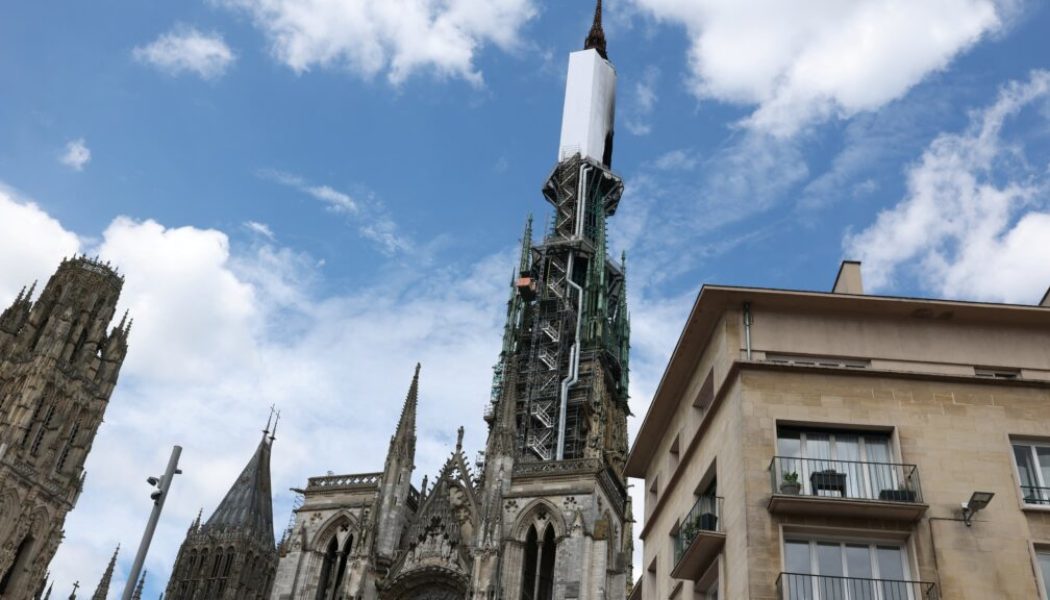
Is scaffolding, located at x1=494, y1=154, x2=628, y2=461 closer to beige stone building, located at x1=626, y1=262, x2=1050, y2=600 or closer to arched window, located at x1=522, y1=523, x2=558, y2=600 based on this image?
arched window, located at x1=522, y1=523, x2=558, y2=600

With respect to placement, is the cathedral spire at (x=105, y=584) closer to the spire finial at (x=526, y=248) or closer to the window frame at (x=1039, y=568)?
the spire finial at (x=526, y=248)

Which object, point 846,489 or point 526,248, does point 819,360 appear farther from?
point 526,248

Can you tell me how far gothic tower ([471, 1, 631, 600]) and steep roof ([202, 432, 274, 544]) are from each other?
16.0 meters

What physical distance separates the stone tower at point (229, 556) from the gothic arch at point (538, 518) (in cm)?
2031

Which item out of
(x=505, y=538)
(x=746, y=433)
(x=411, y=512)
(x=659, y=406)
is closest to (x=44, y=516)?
(x=411, y=512)

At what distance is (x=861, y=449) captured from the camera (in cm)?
1670

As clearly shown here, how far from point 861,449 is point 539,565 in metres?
26.1

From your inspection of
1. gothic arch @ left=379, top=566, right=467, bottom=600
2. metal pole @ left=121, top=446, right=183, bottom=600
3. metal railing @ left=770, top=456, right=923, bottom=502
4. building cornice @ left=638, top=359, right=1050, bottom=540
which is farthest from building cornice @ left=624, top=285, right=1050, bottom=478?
gothic arch @ left=379, top=566, right=467, bottom=600

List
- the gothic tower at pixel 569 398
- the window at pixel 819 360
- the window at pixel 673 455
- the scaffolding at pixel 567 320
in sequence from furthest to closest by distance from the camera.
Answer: the scaffolding at pixel 567 320
the gothic tower at pixel 569 398
the window at pixel 673 455
the window at pixel 819 360

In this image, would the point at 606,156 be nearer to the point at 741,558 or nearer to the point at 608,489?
the point at 608,489

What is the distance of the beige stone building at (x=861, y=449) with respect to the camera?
15211mm

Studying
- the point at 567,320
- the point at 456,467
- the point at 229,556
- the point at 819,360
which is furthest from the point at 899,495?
the point at 229,556

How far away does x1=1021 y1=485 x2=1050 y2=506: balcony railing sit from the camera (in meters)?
16.0

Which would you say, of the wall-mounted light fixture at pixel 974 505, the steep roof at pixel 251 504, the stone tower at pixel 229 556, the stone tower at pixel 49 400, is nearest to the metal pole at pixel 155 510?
the wall-mounted light fixture at pixel 974 505
